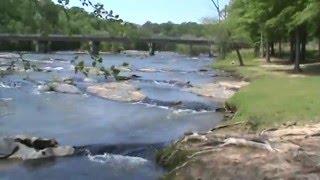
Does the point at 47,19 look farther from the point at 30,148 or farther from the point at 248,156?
the point at 30,148

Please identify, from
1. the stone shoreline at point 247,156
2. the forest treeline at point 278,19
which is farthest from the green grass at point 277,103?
the forest treeline at point 278,19

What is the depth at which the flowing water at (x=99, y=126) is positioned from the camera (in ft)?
55.0

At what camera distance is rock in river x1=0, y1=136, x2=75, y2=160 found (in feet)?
60.2

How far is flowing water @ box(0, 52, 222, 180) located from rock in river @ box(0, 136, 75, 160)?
0.45 m

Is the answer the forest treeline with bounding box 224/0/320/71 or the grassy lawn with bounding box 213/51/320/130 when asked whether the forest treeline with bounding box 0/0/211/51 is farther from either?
the forest treeline with bounding box 224/0/320/71

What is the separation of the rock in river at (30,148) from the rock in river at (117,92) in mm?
14537

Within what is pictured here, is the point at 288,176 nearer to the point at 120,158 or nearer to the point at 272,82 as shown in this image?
the point at 120,158

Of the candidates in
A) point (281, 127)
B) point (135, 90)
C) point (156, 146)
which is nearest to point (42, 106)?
point (135, 90)

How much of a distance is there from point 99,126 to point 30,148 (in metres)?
5.93

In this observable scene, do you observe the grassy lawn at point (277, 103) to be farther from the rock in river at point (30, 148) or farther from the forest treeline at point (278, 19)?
the forest treeline at point (278, 19)

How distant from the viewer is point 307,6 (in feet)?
132

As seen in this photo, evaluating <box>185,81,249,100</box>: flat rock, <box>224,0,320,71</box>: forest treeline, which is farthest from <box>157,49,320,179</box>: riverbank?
<box>224,0,320,71</box>: forest treeline

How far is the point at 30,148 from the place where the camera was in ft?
62.1

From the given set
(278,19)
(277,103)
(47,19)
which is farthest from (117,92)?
(47,19)
